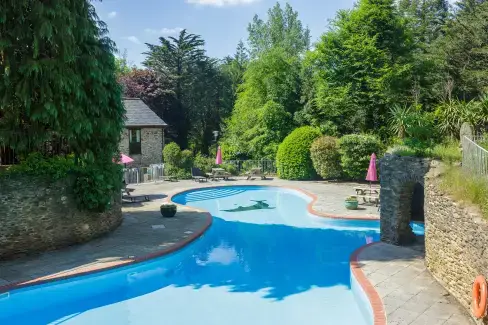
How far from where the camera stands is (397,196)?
12.7 metres

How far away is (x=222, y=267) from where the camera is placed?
12766mm

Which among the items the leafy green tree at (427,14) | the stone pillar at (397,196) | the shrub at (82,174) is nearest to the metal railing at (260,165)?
the shrub at (82,174)

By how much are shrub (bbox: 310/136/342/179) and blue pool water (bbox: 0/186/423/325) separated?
11.0 metres

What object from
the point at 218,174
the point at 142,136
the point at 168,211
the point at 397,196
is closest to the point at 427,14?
the point at 218,174

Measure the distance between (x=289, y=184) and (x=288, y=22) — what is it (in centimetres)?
3458

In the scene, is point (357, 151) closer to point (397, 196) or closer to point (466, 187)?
point (397, 196)

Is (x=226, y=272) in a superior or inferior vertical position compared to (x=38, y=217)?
inferior

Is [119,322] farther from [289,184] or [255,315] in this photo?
[289,184]

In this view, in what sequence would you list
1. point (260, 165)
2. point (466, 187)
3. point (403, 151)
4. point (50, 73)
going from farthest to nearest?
point (260, 165) < point (403, 151) < point (50, 73) < point (466, 187)

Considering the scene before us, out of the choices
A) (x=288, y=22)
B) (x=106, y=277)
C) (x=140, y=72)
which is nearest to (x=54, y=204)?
(x=106, y=277)

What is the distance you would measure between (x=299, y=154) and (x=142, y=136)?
1348 cm

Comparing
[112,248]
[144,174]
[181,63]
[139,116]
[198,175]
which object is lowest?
[112,248]

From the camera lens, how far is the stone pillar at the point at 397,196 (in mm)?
12289

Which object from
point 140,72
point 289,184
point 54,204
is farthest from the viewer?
point 140,72
